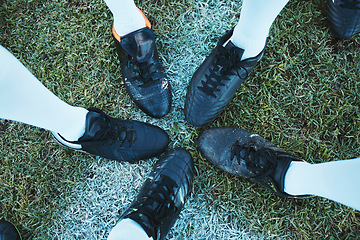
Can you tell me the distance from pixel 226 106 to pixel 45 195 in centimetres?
161

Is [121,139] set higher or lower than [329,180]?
lower

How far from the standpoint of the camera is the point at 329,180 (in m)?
1.23

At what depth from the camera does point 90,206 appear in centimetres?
196

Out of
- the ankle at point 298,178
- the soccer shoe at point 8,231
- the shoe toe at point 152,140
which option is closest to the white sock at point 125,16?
the shoe toe at point 152,140

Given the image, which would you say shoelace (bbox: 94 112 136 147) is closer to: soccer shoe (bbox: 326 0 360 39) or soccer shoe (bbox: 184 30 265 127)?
soccer shoe (bbox: 184 30 265 127)

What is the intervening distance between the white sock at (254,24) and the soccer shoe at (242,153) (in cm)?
60

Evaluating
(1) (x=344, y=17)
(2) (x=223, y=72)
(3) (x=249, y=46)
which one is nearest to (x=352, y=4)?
(1) (x=344, y=17)

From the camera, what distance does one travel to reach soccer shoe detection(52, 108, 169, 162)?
1606mm

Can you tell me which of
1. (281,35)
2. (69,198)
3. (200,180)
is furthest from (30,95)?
(281,35)

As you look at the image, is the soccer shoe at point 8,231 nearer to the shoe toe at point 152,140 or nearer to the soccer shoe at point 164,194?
the soccer shoe at point 164,194

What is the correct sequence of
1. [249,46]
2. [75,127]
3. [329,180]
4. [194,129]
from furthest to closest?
[194,129] < [249,46] < [75,127] < [329,180]

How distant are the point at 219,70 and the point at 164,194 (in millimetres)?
957

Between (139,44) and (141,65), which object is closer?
(139,44)

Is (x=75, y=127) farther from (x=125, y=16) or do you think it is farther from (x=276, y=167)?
(x=276, y=167)
